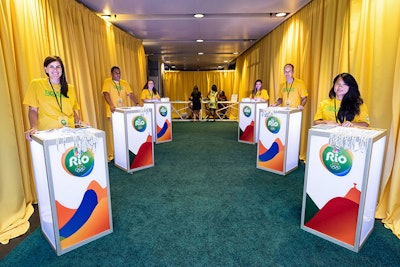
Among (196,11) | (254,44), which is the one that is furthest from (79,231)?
(254,44)

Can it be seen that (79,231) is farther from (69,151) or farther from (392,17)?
(392,17)

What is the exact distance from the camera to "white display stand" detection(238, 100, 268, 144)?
16.3 ft

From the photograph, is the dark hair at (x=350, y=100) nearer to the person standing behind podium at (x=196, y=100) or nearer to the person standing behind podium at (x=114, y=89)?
the person standing behind podium at (x=114, y=89)

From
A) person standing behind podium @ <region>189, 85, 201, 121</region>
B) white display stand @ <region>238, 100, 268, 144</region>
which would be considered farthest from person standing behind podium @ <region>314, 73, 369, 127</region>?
person standing behind podium @ <region>189, 85, 201, 121</region>

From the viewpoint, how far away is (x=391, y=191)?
206cm

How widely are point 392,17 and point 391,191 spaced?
60.9 inches

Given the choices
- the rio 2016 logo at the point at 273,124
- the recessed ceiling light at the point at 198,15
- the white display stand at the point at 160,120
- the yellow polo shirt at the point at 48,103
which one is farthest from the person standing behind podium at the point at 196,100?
the yellow polo shirt at the point at 48,103

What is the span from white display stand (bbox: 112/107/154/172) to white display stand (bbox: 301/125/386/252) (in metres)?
2.23

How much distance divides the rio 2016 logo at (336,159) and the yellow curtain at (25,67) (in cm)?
251

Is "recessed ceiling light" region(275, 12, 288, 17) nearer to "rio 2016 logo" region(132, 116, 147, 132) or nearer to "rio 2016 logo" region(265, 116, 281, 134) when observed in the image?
"rio 2016 logo" region(265, 116, 281, 134)

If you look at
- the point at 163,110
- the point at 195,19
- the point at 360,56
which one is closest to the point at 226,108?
the point at 163,110

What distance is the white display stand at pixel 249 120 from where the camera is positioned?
496 centimetres

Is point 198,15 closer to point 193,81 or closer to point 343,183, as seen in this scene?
point 343,183

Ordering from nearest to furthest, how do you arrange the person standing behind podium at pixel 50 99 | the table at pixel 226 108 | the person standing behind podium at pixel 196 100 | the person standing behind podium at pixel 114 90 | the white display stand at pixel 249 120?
the person standing behind podium at pixel 50 99 < the person standing behind podium at pixel 114 90 < the white display stand at pixel 249 120 < the person standing behind podium at pixel 196 100 < the table at pixel 226 108
